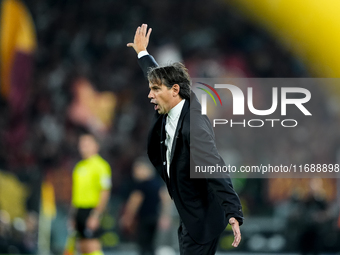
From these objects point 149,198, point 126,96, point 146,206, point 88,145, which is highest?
point 126,96

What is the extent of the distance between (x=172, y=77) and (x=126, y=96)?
8336 mm

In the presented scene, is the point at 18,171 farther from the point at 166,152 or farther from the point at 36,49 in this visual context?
the point at 166,152

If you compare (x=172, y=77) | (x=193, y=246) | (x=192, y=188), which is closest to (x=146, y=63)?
(x=172, y=77)

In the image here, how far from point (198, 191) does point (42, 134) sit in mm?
8632

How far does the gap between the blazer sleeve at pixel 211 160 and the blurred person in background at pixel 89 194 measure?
389 centimetres

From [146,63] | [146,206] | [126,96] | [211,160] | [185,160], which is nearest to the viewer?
[211,160]

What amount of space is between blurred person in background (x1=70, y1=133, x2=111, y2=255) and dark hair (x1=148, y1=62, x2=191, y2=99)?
12.3ft

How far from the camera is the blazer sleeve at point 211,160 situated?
2.91m

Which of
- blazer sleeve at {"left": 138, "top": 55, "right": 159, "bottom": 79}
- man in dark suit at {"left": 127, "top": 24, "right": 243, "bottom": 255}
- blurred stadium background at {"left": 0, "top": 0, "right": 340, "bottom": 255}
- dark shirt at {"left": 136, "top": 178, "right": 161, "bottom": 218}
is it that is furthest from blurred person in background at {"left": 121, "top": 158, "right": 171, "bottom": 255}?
man in dark suit at {"left": 127, "top": 24, "right": 243, "bottom": 255}

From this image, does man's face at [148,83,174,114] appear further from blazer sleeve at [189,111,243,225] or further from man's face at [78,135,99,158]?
man's face at [78,135,99,158]

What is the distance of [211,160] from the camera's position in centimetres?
298

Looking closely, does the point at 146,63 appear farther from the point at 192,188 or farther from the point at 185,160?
the point at 192,188

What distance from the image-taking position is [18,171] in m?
10.2

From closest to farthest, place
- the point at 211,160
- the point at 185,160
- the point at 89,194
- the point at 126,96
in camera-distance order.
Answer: the point at 211,160 < the point at 185,160 < the point at 89,194 < the point at 126,96
